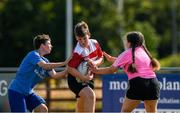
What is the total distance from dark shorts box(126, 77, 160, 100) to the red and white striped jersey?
987 mm

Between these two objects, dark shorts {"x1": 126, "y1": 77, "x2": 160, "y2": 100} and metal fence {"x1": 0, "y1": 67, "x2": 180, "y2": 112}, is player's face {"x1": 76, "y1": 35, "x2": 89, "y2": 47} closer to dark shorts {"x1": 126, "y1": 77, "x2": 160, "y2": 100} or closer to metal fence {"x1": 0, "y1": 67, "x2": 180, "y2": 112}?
dark shorts {"x1": 126, "y1": 77, "x2": 160, "y2": 100}

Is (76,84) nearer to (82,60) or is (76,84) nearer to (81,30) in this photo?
(82,60)

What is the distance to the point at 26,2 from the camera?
4741cm

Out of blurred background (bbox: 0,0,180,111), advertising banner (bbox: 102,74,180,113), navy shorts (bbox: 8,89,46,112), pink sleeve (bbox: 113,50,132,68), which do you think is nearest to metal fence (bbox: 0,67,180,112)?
advertising banner (bbox: 102,74,180,113)

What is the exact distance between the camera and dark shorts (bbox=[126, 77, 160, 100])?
13359 mm

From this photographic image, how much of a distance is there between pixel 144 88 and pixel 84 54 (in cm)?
125

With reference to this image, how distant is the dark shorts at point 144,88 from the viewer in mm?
13359

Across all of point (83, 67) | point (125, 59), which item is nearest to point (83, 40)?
point (83, 67)

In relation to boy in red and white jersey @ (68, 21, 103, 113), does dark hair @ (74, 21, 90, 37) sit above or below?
above

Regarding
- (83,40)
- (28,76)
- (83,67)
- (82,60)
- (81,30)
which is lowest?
(28,76)

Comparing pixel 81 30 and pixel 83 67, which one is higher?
pixel 81 30

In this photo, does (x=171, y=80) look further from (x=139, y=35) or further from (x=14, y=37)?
(x=14, y=37)

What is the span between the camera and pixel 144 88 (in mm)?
13352

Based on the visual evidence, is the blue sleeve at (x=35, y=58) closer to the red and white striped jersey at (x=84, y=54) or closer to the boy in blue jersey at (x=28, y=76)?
the boy in blue jersey at (x=28, y=76)
